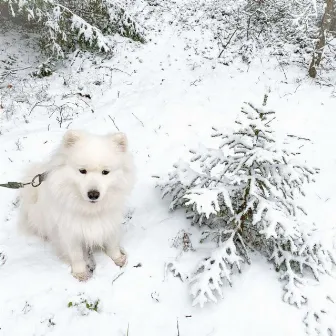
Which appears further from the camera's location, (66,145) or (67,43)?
(67,43)

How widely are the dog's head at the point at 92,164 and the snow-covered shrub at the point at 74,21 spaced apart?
5.97 meters

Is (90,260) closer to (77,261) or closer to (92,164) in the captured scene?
(77,261)

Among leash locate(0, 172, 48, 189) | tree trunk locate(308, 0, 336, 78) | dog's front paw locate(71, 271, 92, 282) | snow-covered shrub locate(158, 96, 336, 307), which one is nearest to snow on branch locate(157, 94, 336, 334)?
snow-covered shrub locate(158, 96, 336, 307)

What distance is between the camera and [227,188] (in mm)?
3650

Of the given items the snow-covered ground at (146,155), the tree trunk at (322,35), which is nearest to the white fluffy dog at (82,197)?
the snow-covered ground at (146,155)

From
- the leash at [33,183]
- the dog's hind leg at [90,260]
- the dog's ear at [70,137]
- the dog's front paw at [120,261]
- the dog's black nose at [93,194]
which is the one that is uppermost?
the dog's ear at [70,137]

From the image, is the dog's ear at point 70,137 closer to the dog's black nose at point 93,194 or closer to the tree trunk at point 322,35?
the dog's black nose at point 93,194

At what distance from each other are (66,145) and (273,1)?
11291mm

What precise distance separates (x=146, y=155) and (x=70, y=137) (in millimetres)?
2787

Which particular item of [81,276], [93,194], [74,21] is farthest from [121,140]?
[74,21]

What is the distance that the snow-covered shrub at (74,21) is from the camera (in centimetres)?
838

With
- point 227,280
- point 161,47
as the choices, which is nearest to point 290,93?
point 161,47

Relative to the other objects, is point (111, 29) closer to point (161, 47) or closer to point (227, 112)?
point (161, 47)

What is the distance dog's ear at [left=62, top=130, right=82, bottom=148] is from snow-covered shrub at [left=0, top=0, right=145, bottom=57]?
592cm
